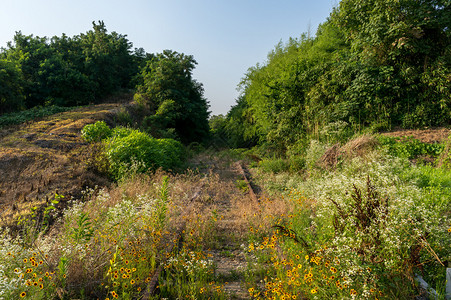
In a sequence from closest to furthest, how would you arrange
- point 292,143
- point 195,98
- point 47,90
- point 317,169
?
point 317,169 → point 292,143 → point 47,90 → point 195,98

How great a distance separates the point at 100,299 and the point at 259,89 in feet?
65.3

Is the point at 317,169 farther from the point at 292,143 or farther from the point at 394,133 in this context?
the point at 292,143

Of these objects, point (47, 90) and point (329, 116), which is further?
point (47, 90)

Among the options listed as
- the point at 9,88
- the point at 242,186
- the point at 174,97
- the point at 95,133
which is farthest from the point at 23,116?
the point at 242,186

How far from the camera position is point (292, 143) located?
14.4 m

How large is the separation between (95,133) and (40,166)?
11.9 ft

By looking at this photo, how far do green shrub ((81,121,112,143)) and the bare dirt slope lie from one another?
0.38 meters

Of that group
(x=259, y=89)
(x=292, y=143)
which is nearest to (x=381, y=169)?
(x=292, y=143)

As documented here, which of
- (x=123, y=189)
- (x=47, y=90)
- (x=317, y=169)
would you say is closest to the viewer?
(x=123, y=189)

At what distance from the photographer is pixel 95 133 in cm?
1205

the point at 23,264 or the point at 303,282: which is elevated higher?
the point at 23,264

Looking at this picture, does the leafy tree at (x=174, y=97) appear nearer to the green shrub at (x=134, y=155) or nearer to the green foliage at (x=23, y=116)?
the green foliage at (x=23, y=116)

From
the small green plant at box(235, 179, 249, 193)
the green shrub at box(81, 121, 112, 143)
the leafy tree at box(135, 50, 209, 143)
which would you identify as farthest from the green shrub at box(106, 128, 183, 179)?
the leafy tree at box(135, 50, 209, 143)

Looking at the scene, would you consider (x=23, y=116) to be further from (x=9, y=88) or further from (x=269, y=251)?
(x=269, y=251)
